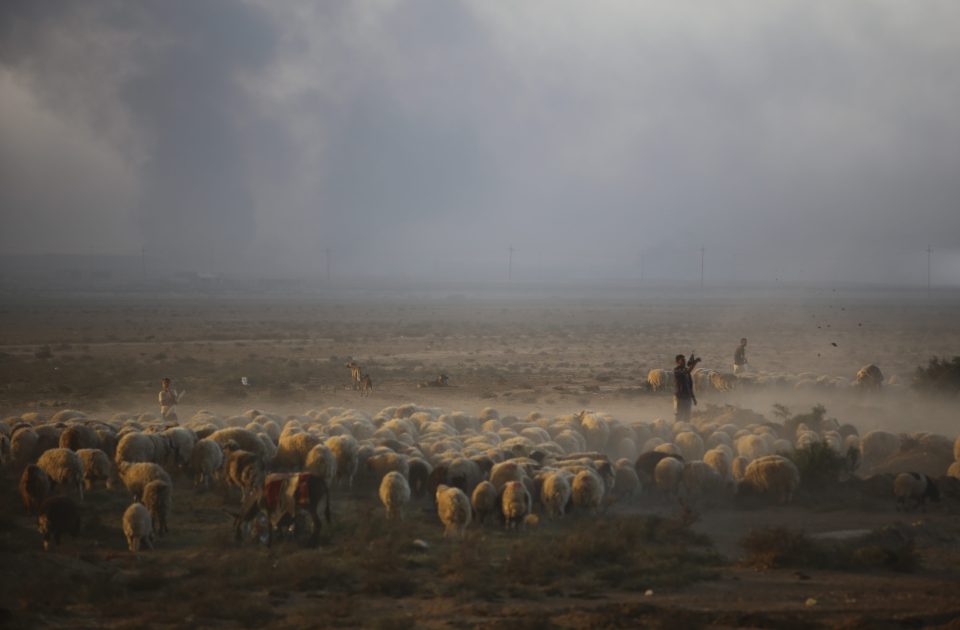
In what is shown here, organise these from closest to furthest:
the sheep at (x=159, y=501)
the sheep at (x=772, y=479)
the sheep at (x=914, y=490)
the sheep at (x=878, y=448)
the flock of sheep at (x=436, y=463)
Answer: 1. the sheep at (x=159, y=501)
2. the flock of sheep at (x=436, y=463)
3. the sheep at (x=914, y=490)
4. the sheep at (x=772, y=479)
5. the sheep at (x=878, y=448)

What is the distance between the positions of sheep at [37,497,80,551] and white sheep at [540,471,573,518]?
655 cm

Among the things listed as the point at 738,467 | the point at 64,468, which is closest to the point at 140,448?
the point at 64,468

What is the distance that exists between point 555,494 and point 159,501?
224 inches

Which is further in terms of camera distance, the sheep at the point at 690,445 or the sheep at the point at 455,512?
the sheep at the point at 690,445

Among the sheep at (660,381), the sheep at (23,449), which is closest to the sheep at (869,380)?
the sheep at (660,381)

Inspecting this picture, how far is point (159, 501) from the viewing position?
13.4 m

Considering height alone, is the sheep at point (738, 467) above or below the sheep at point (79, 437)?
below

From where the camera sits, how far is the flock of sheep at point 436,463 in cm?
1379

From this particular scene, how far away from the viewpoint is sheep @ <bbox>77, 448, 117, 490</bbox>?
15.5 m

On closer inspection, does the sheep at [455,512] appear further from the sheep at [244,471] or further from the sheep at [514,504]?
the sheep at [244,471]

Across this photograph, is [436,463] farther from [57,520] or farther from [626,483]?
[57,520]

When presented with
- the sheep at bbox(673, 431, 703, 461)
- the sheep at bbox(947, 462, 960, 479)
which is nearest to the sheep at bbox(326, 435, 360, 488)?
the sheep at bbox(673, 431, 703, 461)

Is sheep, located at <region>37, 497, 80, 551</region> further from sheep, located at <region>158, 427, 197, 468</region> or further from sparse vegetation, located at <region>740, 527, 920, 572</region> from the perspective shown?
sparse vegetation, located at <region>740, 527, 920, 572</region>

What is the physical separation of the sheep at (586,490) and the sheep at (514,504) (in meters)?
0.99
